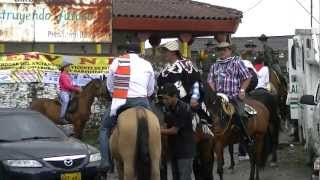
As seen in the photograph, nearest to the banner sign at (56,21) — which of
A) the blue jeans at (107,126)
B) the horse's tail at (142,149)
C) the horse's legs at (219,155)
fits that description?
the horse's legs at (219,155)

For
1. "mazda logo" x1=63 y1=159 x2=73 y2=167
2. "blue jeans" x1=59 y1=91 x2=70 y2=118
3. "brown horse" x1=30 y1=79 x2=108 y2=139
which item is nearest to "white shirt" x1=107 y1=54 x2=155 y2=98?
"mazda logo" x1=63 y1=159 x2=73 y2=167

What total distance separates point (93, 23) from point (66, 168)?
11.5m

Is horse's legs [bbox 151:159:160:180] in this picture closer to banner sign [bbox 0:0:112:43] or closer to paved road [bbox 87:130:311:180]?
paved road [bbox 87:130:311:180]

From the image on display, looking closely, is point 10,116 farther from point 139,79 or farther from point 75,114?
point 75,114

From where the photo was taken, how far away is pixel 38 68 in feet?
65.8

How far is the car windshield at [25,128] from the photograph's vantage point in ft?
36.7

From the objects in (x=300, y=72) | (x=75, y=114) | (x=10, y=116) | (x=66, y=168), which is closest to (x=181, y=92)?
(x=66, y=168)

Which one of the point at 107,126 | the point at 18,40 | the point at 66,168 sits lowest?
the point at 66,168

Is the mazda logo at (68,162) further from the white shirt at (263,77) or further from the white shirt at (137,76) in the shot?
the white shirt at (263,77)

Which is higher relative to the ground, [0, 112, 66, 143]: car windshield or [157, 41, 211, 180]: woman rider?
[157, 41, 211, 180]: woman rider

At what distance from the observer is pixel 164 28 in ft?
74.2

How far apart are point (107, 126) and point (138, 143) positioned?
1279mm

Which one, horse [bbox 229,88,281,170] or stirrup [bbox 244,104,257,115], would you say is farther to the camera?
horse [bbox 229,88,281,170]

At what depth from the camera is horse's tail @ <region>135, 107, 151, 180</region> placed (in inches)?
334
